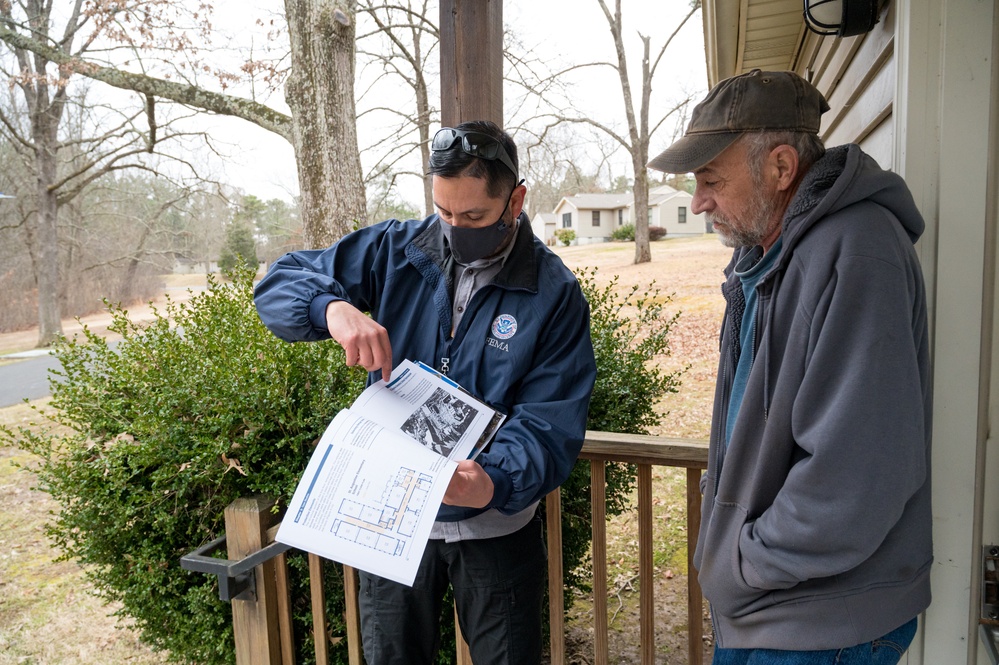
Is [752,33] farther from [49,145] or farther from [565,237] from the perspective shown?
[565,237]

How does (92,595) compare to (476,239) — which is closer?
(476,239)

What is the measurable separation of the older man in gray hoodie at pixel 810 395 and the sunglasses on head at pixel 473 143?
15.7 inches

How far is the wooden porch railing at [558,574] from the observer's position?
1945 mm

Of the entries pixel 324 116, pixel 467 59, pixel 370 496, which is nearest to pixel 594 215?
pixel 324 116

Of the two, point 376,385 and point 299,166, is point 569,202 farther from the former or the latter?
point 376,385

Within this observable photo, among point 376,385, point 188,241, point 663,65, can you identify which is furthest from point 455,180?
point 188,241

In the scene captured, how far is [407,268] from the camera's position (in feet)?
5.62

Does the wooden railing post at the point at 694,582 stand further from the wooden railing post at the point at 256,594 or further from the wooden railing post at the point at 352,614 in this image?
the wooden railing post at the point at 256,594

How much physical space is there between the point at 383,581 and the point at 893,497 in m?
1.17

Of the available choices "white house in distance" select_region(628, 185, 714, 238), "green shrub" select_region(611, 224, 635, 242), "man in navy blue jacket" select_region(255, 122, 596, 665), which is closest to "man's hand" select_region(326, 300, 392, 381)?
"man in navy blue jacket" select_region(255, 122, 596, 665)

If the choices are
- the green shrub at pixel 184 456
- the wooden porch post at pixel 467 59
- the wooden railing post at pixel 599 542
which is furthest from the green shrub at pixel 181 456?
the wooden porch post at pixel 467 59

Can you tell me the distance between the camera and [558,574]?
2.08 metres

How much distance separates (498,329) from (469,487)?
39 cm

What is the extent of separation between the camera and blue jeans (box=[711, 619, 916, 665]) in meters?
1.17
